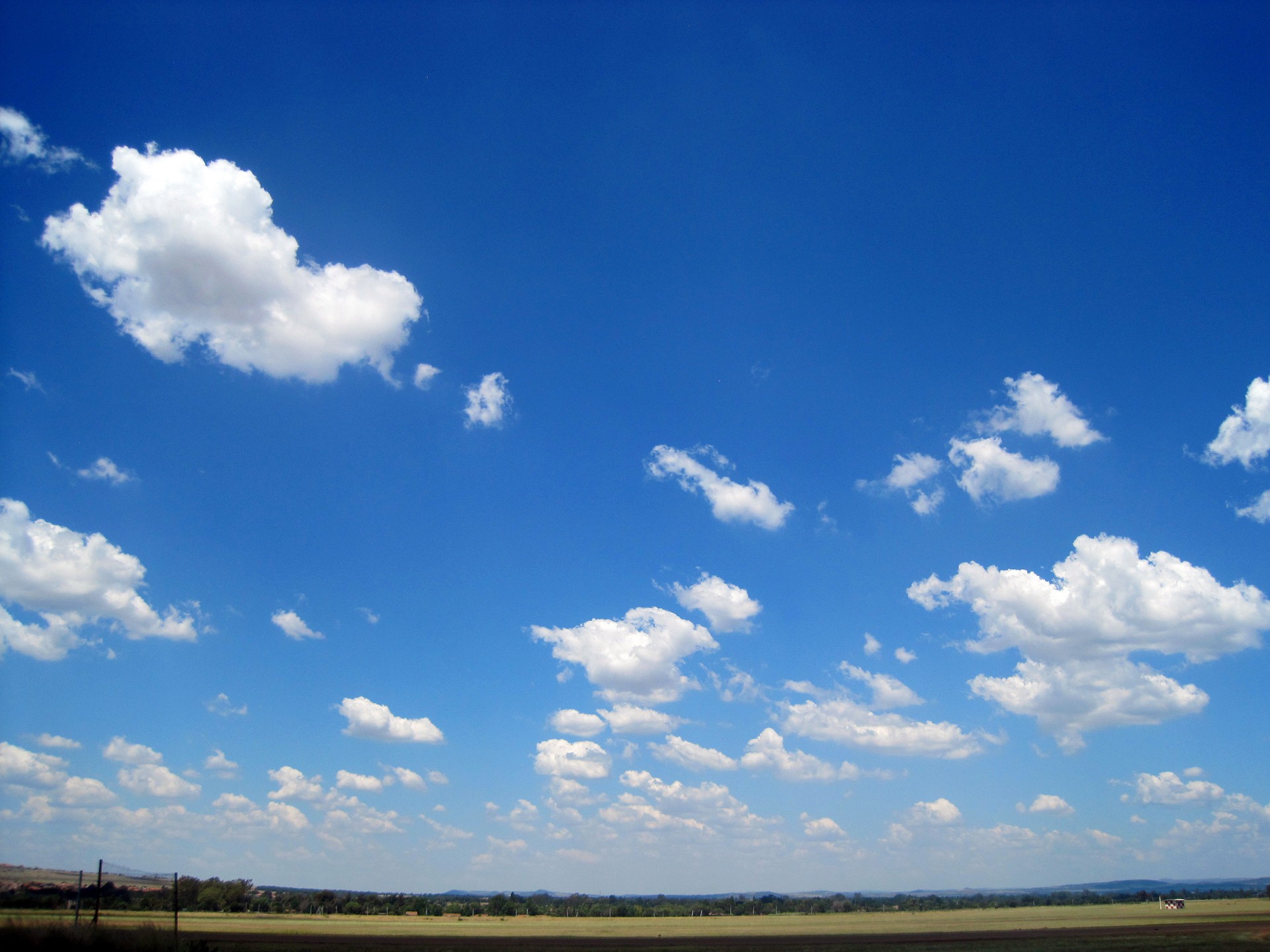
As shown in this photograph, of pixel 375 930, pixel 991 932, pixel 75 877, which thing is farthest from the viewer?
pixel 375 930

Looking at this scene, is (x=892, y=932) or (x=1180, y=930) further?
(x=892, y=932)

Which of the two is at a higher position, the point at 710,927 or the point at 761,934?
the point at 761,934

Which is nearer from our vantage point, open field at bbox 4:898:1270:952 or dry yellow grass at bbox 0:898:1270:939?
open field at bbox 4:898:1270:952

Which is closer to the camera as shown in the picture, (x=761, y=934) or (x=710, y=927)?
(x=761, y=934)

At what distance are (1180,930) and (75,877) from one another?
7297cm

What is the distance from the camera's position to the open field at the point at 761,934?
44.5m

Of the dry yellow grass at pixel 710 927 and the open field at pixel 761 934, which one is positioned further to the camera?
the dry yellow grass at pixel 710 927

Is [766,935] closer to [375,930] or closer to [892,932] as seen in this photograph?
[892,932]

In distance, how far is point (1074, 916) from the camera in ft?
298

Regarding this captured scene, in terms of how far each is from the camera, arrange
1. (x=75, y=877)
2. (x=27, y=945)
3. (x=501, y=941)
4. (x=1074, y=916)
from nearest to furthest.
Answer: (x=27, y=945) < (x=75, y=877) < (x=501, y=941) < (x=1074, y=916)

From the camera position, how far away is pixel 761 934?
66.4 m

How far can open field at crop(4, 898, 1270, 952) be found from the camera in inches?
1752

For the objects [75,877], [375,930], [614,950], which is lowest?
[375,930]

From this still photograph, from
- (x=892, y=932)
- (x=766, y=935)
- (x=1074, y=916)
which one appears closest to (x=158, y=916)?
(x=766, y=935)
